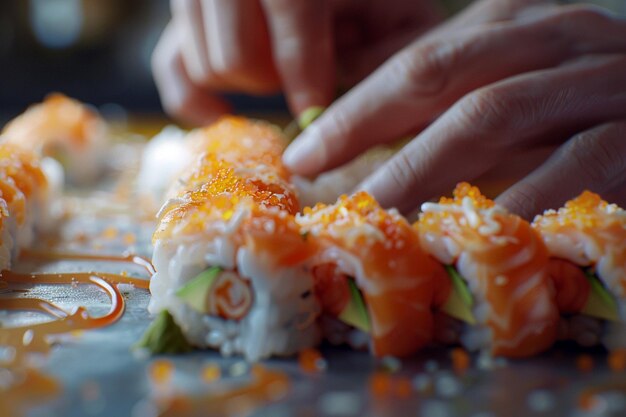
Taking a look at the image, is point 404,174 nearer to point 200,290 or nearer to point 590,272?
point 590,272

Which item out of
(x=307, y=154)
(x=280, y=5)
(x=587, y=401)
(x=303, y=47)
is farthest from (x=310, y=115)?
(x=587, y=401)

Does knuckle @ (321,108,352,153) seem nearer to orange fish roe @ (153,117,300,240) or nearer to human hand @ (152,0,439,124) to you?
orange fish roe @ (153,117,300,240)

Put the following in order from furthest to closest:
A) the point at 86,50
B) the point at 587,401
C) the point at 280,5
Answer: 1. the point at 86,50
2. the point at 280,5
3. the point at 587,401

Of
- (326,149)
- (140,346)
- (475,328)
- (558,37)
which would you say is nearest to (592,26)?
(558,37)

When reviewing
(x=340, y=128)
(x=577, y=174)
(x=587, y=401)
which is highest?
(x=340, y=128)

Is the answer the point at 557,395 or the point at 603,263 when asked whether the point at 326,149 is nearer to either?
the point at 603,263

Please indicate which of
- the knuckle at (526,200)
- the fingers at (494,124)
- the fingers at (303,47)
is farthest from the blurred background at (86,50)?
the knuckle at (526,200)

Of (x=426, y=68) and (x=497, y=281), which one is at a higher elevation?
(x=426, y=68)

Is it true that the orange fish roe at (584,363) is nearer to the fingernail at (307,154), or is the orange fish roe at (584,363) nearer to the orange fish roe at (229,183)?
the orange fish roe at (229,183)
